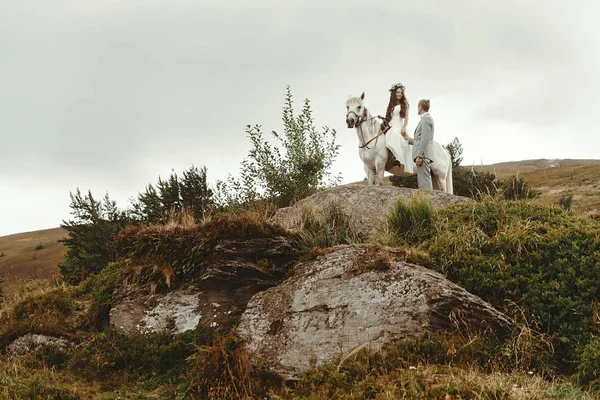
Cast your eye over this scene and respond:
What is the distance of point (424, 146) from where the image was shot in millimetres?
12922

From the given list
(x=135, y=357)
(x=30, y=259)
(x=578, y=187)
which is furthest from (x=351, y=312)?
(x=30, y=259)

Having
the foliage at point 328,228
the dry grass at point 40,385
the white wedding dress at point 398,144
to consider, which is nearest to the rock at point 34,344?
the dry grass at point 40,385

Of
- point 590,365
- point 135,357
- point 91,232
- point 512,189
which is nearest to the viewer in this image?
point 590,365

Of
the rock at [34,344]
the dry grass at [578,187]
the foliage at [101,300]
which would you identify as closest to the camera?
the rock at [34,344]

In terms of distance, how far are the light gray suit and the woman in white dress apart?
0.32m

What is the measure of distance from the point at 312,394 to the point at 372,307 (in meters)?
2.05

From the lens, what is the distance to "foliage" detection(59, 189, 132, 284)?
23.3 meters

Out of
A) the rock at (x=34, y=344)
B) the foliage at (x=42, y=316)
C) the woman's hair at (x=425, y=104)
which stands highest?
the woman's hair at (x=425, y=104)

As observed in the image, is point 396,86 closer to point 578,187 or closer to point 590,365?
point 590,365

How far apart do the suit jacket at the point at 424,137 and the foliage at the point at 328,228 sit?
118 inches

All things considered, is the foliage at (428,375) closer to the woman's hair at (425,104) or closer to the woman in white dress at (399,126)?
the woman in white dress at (399,126)

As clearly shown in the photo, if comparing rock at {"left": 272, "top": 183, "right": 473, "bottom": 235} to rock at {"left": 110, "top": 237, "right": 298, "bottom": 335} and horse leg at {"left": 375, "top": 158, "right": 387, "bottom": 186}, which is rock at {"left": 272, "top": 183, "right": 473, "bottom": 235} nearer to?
horse leg at {"left": 375, "top": 158, "right": 387, "bottom": 186}

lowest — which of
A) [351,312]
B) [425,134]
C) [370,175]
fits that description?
[351,312]

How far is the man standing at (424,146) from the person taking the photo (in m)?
12.9
